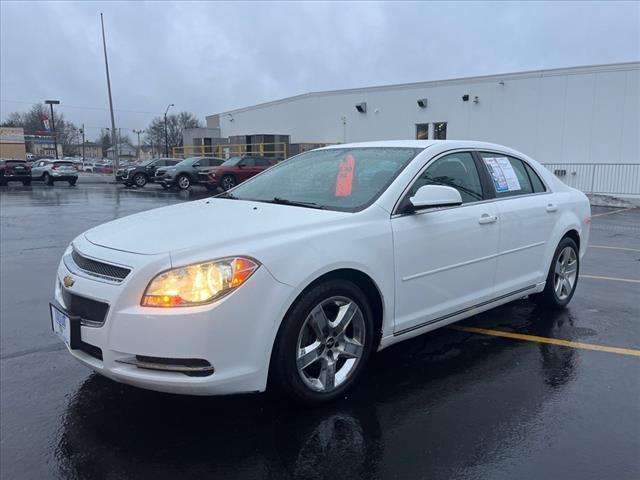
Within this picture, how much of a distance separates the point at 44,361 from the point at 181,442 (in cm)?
175

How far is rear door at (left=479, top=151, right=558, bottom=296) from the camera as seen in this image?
174 inches

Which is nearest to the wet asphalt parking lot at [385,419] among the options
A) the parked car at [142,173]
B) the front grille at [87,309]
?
the front grille at [87,309]

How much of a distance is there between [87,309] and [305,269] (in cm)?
123

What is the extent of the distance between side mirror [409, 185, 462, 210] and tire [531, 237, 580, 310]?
200 centimetres

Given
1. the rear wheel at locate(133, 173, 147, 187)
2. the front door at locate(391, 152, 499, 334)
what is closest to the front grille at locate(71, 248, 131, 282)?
the front door at locate(391, 152, 499, 334)

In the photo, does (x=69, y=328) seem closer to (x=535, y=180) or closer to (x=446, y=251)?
(x=446, y=251)

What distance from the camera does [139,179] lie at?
28.1m

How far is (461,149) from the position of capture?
14.3 feet

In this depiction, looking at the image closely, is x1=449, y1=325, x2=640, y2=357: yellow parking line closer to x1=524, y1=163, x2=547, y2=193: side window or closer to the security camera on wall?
x1=524, y1=163, x2=547, y2=193: side window

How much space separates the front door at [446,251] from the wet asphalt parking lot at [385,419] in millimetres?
468

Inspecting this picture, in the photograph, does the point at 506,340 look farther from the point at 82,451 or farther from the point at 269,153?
the point at 269,153

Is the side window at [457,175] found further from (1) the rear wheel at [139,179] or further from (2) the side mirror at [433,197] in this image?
(1) the rear wheel at [139,179]

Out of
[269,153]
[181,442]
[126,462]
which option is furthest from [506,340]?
[269,153]

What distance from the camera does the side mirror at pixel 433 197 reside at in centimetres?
356
